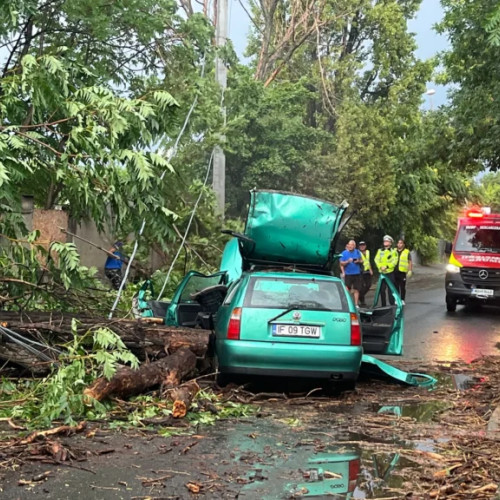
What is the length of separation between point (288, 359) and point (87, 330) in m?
2.05

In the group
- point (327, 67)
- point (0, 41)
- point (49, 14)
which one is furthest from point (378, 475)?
point (327, 67)

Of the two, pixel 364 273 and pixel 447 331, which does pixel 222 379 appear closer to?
pixel 447 331

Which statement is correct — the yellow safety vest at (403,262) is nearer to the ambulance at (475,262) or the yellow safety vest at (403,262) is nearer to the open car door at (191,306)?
the ambulance at (475,262)

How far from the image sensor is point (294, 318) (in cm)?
759

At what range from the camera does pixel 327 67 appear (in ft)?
97.2

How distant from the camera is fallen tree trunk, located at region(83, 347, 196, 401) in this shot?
21.0 feet

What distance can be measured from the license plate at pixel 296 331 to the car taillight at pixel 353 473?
223 cm

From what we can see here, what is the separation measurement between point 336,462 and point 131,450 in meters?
1.53

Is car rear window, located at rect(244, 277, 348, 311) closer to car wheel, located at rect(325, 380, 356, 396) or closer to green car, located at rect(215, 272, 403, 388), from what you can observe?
green car, located at rect(215, 272, 403, 388)

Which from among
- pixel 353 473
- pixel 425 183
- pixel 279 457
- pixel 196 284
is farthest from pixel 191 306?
pixel 425 183

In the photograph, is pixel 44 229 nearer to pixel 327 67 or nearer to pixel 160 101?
pixel 160 101

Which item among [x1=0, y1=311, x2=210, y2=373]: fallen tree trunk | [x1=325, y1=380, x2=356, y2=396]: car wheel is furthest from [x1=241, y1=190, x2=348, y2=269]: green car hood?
[x1=325, y1=380, x2=356, y2=396]: car wheel

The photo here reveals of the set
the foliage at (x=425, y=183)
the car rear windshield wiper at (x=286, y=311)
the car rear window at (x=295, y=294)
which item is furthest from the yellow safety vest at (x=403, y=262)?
the car rear windshield wiper at (x=286, y=311)

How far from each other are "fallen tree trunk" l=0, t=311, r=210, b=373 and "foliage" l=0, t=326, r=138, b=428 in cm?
48
